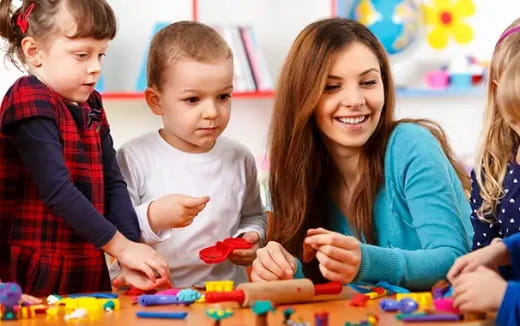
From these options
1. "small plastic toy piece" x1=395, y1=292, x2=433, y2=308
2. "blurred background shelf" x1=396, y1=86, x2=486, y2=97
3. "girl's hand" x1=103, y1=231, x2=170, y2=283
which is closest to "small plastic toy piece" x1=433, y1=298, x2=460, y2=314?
"small plastic toy piece" x1=395, y1=292, x2=433, y2=308

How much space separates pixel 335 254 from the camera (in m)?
1.68

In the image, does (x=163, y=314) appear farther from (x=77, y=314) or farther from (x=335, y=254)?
(x=335, y=254)

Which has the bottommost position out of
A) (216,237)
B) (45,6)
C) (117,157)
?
(216,237)

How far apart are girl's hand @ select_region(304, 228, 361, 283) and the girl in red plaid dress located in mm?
322

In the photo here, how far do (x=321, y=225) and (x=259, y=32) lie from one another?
2072 millimetres

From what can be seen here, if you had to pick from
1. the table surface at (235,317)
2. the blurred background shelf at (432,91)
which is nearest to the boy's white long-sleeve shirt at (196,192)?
the table surface at (235,317)

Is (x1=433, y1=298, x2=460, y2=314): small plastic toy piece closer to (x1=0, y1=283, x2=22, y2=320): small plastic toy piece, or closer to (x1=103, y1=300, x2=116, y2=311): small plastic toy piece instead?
(x1=103, y1=300, x2=116, y2=311): small plastic toy piece

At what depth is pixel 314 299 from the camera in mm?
1666

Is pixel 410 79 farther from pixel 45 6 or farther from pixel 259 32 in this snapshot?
pixel 45 6

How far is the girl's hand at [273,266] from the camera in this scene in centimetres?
177

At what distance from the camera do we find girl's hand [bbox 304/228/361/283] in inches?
65.6

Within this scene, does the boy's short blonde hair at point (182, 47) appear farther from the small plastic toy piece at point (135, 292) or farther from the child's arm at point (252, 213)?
the small plastic toy piece at point (135, 292)

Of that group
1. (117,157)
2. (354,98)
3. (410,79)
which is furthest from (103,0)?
(410,79)

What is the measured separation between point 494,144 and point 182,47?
694 millimetres
